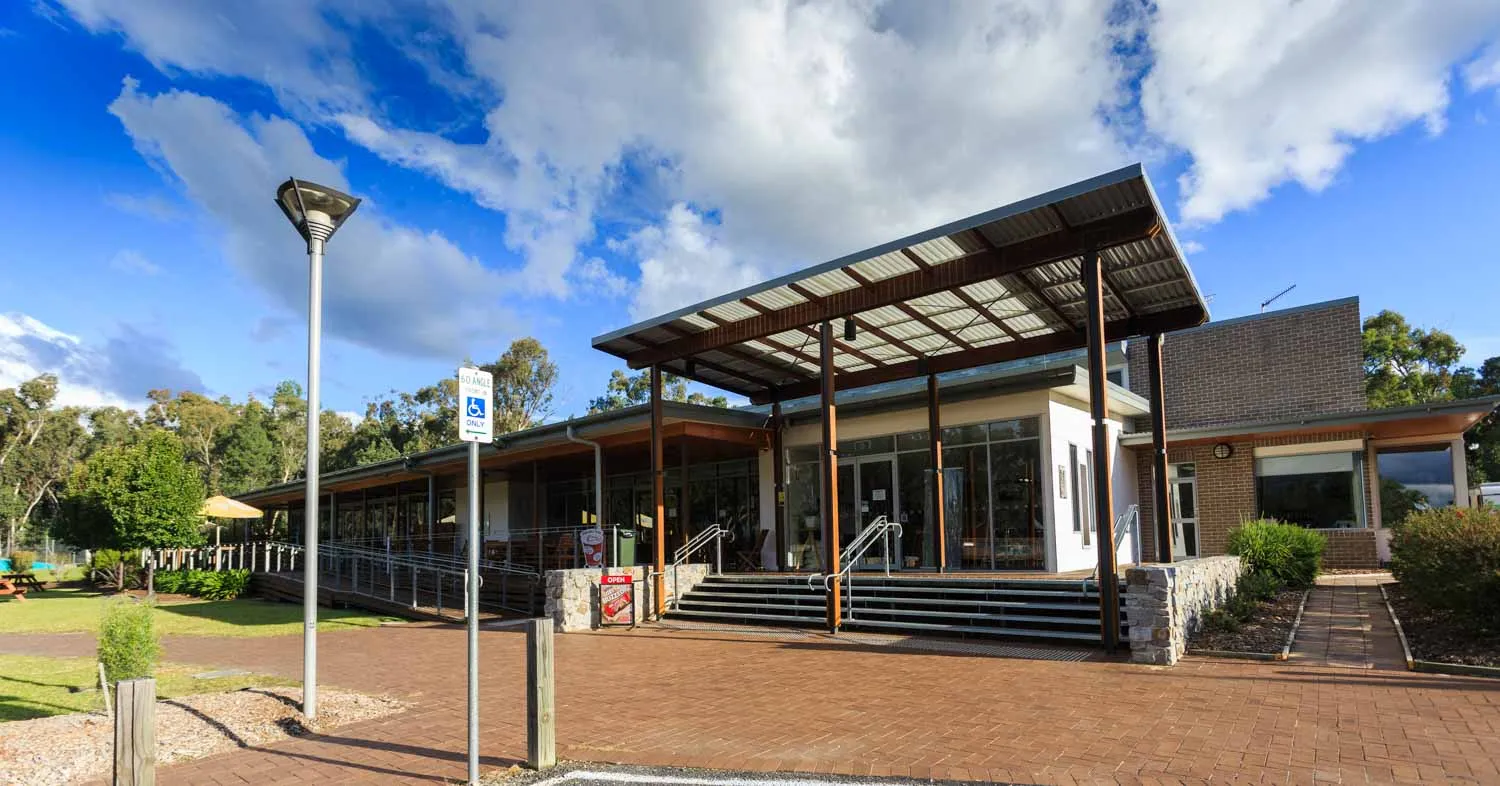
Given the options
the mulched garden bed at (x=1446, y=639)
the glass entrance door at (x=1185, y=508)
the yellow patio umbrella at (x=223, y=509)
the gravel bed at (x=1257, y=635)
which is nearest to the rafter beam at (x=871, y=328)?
the gravel bed at (x=1257, y=635)

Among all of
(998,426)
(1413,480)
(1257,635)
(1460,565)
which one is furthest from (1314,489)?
(1257,635)

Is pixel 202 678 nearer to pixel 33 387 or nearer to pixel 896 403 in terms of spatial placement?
pixel 896 403

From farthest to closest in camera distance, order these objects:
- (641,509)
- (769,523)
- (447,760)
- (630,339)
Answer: (641,509)
(769,523)
(630,339)
(447,760)

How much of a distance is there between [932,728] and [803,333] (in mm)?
8514

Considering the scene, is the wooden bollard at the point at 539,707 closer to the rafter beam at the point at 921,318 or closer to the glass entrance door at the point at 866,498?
the rafter beam at the point at 921,318

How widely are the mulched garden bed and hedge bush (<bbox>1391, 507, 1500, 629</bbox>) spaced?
0.51 ft

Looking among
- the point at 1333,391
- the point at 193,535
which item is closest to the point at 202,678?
the point at 193,535

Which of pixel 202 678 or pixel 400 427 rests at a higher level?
pixel 400 427

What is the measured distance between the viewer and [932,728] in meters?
6.28

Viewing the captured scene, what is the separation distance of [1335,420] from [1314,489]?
2.09 metres

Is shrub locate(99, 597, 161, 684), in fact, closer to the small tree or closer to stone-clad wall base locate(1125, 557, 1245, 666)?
stone-clad wall base locate(1125, 557, 1245, 666)

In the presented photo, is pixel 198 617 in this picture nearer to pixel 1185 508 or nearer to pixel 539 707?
pixel 539 707

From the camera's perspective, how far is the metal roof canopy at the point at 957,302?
965 centimetres

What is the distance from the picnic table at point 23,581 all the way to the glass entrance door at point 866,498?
2600cm
